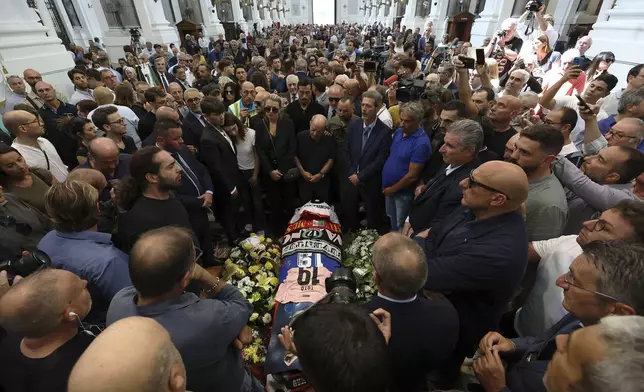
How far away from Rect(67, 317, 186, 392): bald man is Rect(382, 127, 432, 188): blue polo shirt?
2.68 m

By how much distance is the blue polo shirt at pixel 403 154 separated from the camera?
3.00 meters

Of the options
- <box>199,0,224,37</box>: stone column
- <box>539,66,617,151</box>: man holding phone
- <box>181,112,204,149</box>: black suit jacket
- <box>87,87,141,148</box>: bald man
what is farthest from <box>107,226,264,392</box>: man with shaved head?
<box>199,0,224,37</box>: stone column

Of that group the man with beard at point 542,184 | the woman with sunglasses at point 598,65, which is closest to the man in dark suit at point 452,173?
the man with beard at point 542,184

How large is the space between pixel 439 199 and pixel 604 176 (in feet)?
3.67

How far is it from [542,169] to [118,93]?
5161 mm

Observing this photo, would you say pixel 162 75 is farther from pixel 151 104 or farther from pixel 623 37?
pixel 623 37

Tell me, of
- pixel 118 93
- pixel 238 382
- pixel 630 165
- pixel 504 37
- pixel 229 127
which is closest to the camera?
pixel 238 382

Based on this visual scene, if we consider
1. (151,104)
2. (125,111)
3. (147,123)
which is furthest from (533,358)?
(125,111)

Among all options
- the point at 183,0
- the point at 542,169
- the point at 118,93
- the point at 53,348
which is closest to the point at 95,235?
the point at 53,348

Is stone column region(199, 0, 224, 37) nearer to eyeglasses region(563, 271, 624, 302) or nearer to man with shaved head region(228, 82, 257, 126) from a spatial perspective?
man with shaved head region(228, 82, 257, 126)

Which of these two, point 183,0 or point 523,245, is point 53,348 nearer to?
point 523,245

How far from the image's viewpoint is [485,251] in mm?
1682

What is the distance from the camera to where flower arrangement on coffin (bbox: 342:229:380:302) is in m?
2.82

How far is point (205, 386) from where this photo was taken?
1.47m
